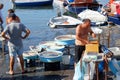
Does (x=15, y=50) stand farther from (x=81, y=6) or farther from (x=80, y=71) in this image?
(x=81, y=6)

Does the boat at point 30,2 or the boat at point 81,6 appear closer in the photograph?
the boat at point 81,6

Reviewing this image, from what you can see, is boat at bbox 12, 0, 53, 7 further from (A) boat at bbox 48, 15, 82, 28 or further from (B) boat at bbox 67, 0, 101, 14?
(A) boat at bbox 48, 15, 82, 28

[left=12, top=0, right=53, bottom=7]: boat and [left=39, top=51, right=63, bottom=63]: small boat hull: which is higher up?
[left=12, top=0, right=53, bottom=7]: boat

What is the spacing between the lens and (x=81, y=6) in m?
26.5

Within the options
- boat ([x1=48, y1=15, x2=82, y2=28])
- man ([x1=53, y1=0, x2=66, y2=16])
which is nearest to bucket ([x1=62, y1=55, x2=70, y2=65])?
boat ([x1=48, y1=15, x2=82, y2=28])

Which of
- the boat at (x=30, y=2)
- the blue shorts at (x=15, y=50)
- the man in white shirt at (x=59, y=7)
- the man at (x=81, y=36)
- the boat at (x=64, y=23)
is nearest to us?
the man at (x=81, y=36)

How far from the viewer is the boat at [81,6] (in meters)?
26.2

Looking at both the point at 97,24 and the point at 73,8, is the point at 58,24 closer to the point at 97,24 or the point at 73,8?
the point at 97,24

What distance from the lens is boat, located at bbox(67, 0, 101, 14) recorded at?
26.2 meters

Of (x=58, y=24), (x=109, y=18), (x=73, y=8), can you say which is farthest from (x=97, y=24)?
(x=73, y=8)

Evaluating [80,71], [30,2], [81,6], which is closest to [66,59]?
[80,71]

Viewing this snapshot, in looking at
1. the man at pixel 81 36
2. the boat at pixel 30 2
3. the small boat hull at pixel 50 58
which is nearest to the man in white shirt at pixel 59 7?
the boat at pixel 30 2

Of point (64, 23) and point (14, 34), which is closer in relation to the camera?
point (14, 34)

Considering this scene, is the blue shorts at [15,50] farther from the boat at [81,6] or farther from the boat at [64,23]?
the boat at [81,6]
